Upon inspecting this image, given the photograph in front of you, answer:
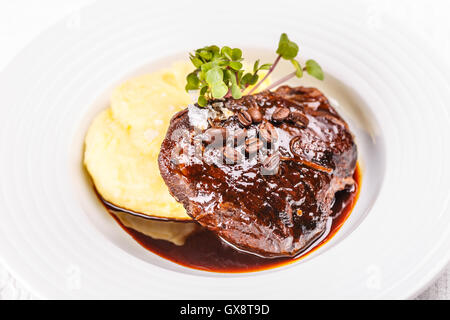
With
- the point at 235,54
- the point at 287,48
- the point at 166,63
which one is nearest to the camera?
the point at 235,54

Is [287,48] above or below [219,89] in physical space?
above

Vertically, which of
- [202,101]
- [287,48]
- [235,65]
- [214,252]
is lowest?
[214,252]

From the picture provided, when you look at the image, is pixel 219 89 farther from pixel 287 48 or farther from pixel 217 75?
pixel 287 48

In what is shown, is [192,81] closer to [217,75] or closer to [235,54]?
A: [217,75]

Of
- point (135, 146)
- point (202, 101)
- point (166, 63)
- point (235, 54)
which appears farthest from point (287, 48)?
point (135, 146)

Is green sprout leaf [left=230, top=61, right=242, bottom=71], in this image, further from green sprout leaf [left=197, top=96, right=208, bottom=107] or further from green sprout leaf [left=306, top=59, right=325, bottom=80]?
green sprout leaf [left=306, top=59, right=325, bottom=80]

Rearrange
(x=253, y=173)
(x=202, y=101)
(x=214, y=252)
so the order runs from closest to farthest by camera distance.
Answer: (x=253, y=173) < (x=214, y=252) < (x=202, y=101)

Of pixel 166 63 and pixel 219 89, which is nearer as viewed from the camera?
pixel 219 89
